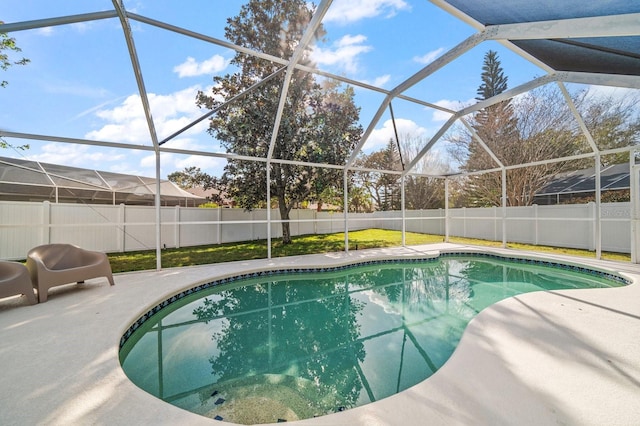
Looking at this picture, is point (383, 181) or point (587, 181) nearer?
point (587, 181)

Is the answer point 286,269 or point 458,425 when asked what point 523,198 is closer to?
point 286,269

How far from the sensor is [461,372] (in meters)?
2.16

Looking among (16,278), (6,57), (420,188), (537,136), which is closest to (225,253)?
(16,278)

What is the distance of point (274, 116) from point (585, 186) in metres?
13.2

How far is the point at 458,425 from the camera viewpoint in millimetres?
1600

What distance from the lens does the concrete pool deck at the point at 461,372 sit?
171cm

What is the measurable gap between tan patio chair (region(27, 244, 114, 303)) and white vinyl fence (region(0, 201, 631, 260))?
32.7 inches

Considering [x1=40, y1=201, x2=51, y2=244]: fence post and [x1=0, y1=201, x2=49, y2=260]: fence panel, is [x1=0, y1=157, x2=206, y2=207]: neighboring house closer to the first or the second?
[x1=0, y1=201, x2=49, y2=260]: fence panel

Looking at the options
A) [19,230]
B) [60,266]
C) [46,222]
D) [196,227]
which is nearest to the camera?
[60,266]

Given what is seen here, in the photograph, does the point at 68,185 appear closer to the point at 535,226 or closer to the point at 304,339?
the point at 304,339

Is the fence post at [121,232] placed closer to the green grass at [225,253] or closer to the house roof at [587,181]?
the green grass at [225,253]

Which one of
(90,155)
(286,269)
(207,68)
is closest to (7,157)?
(90,155)

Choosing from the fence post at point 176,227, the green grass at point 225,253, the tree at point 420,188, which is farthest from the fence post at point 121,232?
the tree at point 420,188

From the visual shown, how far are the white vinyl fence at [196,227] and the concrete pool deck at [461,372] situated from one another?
9.83 feet
